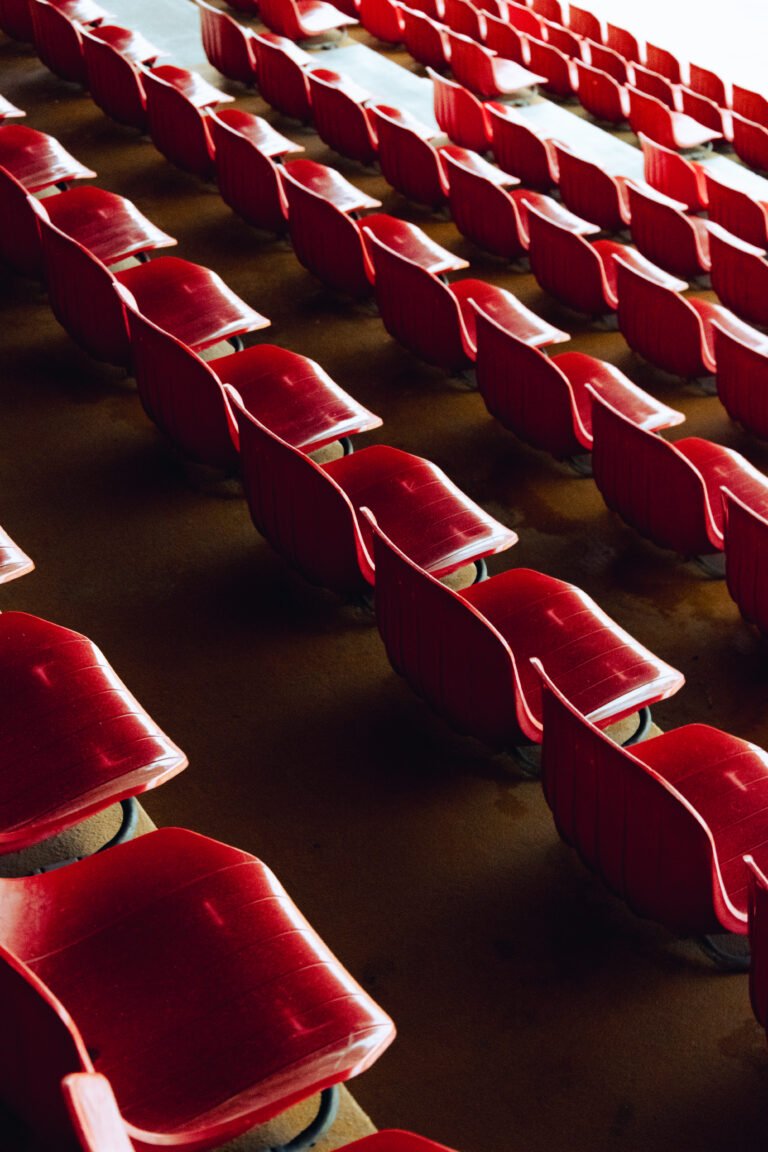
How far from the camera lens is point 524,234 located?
7.63ft

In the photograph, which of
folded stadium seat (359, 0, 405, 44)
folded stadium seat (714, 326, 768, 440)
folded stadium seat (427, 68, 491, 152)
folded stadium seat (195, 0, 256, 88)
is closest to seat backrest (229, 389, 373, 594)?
folded stadium seat (714, 326, 768, 440)

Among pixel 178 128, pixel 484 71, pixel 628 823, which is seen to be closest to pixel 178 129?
pixel 178 128

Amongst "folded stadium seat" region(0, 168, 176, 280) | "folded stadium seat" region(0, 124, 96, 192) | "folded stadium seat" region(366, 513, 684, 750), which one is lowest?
"folded stadium seat" region(366, 513, 684, 750)

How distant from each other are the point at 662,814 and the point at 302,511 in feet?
1.80

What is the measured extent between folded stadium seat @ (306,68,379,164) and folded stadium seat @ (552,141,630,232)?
1.33 ft

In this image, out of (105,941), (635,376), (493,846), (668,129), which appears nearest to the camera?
(105,941)

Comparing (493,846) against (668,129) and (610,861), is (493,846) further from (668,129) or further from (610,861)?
(668,129)

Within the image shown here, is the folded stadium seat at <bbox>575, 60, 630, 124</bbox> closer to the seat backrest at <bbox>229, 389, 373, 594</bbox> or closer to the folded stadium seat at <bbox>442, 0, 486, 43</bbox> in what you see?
the folded stadium seat at <bbox>442, 0, 486, 43</bbox>

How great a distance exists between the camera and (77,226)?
1.98 m

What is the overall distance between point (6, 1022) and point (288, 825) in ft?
1.52

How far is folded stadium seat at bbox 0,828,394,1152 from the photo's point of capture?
0.78 m

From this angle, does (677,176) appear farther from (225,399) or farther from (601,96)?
(225,399)

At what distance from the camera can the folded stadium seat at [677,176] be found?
9.45 ft

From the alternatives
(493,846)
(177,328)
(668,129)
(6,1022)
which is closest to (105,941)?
(6,1022)
